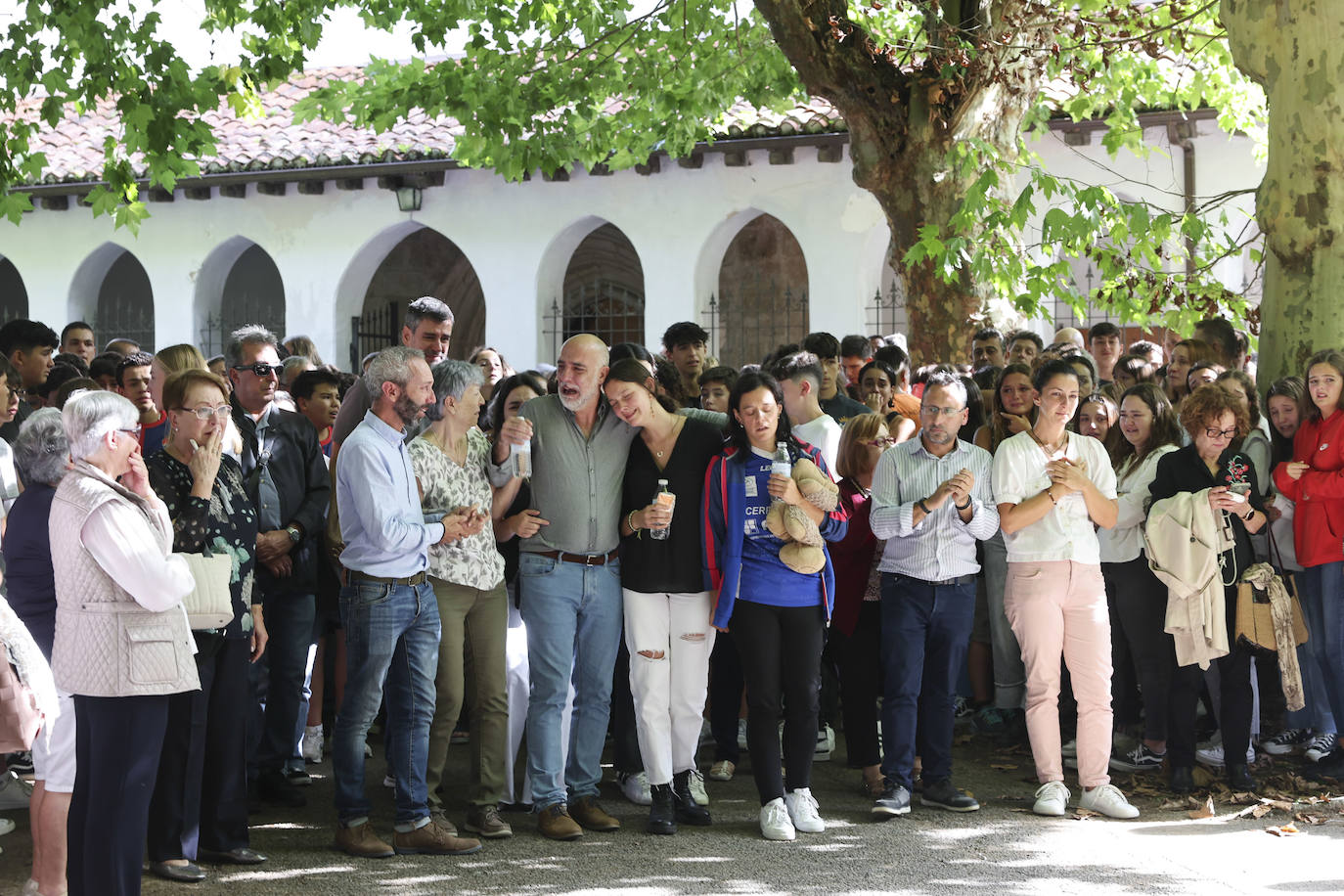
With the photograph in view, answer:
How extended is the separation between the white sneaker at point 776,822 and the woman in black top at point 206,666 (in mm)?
2037

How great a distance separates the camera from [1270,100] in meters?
7.60

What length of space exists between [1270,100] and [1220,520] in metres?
2.45

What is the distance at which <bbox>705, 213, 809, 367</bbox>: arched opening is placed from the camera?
18188 millimetres

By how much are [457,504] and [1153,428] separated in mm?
3463

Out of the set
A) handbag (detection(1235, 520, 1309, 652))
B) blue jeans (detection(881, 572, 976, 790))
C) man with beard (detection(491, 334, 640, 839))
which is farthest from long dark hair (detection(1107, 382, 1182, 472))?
man with beard (detection(491, 334, 640, 839))

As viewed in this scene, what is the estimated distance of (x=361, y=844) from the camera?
5707mm

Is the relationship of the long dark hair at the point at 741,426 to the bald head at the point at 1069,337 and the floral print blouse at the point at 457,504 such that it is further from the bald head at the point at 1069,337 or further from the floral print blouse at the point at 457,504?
the bald head at the point at 1069,337

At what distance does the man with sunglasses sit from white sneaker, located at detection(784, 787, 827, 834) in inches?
86.4

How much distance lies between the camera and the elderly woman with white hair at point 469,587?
230 inches

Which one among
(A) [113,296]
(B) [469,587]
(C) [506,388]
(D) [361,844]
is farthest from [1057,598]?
(A) [113,296]

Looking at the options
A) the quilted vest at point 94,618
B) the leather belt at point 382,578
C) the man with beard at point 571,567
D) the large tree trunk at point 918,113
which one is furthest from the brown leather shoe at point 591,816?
the large tree trunk at point 918,113

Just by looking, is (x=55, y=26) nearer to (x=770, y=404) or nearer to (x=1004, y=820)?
A: (x=770, y=404)

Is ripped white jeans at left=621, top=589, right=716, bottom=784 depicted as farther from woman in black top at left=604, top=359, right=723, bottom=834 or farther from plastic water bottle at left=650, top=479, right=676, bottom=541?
plastic water bottle at left=650, top=479, right=676, bottom=541

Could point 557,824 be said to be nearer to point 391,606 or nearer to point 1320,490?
point 391,606
